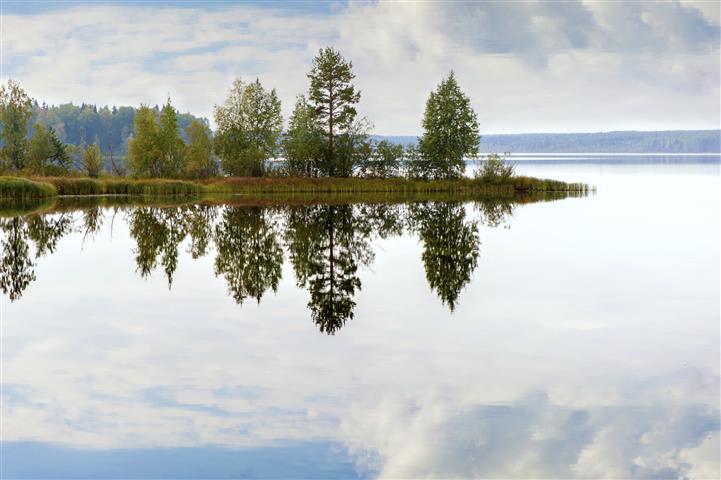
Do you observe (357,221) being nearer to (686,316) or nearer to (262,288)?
(262,288)

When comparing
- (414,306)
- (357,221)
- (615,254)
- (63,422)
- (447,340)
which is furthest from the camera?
(357,221)

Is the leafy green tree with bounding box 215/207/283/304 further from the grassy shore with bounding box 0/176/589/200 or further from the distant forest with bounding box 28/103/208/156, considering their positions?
the distant forest with bounding box 28/103/208/156

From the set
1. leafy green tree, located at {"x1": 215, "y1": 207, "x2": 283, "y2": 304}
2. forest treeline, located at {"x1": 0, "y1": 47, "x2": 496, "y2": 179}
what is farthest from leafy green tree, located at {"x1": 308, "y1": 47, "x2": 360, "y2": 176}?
leafy green tree, located at {"x1": 215, "y1": 207, "x2": 283, "y2": 304}

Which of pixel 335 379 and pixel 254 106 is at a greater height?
pixel 254 106

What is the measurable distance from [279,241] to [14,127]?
4944 centimetres

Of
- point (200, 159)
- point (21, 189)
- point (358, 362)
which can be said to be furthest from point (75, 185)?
point (358, 362)

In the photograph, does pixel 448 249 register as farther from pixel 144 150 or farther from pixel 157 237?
pixel 144 150

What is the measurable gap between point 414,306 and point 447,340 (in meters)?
3.59

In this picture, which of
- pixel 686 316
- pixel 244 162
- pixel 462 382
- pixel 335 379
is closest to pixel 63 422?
pixel 335 379

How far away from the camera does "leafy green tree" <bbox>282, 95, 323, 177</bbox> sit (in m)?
70.2

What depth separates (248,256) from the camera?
25688 mm

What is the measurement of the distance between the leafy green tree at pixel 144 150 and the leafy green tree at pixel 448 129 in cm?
2263

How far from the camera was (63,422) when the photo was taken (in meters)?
10.3

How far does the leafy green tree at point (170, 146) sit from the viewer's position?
71875 millimetres
